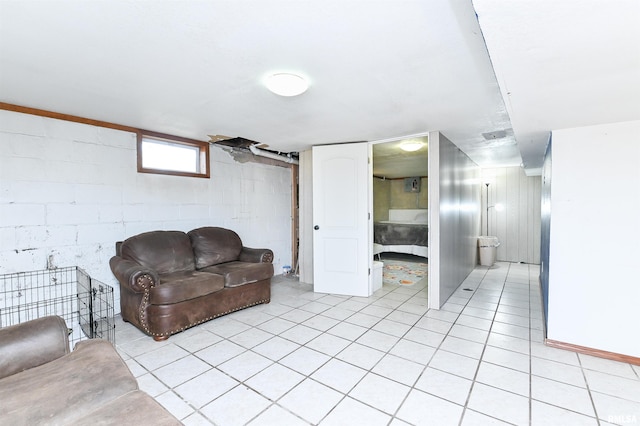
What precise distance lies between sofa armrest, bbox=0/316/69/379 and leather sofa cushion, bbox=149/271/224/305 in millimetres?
980

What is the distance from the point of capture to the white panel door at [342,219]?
3941 millimetres

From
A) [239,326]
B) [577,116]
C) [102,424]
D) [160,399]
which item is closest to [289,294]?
[239,326]

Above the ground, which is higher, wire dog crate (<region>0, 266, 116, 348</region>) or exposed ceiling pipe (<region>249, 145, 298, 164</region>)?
exposed ceiling pipe (<region>249, 145, 298, 164</region>)

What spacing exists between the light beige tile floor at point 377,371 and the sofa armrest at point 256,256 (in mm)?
636

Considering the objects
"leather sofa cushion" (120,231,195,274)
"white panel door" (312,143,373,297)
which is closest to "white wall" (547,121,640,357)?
"white panel door" (312,143,373,297)

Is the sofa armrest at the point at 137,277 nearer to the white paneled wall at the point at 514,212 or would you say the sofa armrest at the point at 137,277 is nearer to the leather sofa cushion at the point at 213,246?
the leather sofa cushion at the point at 213,246

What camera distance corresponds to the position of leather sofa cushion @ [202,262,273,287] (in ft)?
10.4

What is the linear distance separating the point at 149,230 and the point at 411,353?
316 centimetres

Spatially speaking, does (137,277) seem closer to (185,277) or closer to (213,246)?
(185,277)

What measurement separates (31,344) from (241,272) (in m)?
1.88

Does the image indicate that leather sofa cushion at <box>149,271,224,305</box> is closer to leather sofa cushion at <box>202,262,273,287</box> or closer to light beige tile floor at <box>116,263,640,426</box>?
leather sofa cushion at <box>202,262,273,287</box>

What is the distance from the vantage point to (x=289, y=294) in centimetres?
404

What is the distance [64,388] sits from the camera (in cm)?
120

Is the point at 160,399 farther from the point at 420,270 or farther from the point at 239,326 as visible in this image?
the point at 420,270
